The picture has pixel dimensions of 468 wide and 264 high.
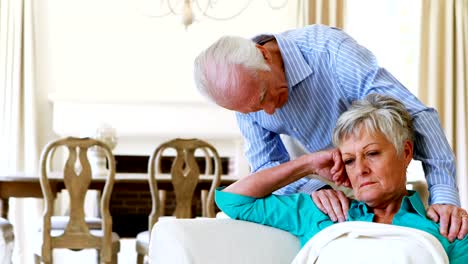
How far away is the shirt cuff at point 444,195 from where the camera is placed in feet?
6.82

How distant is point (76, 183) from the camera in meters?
4.78

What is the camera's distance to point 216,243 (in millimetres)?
2104

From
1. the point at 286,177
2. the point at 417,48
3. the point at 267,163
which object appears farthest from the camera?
the point at 417,48

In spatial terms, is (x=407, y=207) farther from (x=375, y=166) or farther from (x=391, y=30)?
(x=391, y=30)

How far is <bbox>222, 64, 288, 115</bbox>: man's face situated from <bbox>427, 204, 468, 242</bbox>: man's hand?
0.50m

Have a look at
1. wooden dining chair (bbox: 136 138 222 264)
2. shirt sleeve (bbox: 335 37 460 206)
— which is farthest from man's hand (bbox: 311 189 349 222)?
wooden dining chair (bbox: 136 138 222 264)

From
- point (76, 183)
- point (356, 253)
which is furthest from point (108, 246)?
point (356, 253)

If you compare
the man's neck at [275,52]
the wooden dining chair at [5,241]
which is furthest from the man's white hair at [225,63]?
the wooden dining chair at [5,241]

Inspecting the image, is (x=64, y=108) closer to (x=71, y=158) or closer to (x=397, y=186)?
(x=71, y=158)

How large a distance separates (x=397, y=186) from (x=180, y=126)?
4949 mm

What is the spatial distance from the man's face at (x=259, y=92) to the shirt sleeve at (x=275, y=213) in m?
0.25

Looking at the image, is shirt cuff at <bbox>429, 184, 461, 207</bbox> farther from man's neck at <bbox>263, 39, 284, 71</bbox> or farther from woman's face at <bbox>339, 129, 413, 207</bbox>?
man's neck at <bbox>263, 39, 284, 71</bbox>

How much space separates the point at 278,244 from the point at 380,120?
429mm

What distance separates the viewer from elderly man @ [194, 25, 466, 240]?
2.13 metres
